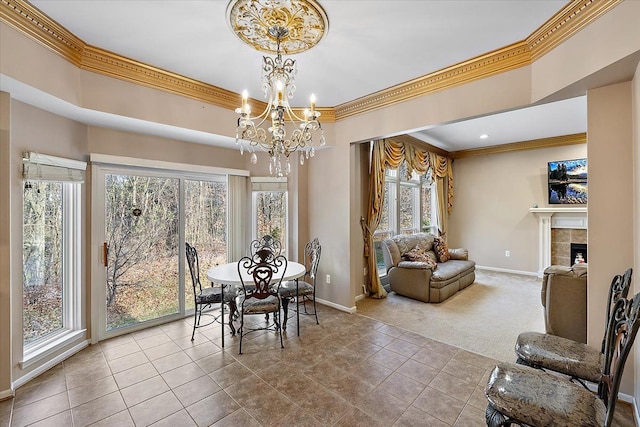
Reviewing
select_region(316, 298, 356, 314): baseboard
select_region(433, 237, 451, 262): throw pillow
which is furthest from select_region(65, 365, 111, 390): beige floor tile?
select_region(433, 237, 451, 262): throw pillow

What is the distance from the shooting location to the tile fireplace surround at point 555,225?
545 centimetres

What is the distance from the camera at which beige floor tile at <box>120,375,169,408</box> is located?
7.21 ft

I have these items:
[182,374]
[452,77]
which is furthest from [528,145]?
[182,374]


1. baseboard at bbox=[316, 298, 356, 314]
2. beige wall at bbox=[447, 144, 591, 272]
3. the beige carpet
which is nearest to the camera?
the beige carpet

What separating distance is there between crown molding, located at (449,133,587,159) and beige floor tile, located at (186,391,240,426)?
6971 millimetres

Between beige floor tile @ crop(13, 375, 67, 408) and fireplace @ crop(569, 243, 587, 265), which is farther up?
fireplace @ crop(569, 243, 587, 265)

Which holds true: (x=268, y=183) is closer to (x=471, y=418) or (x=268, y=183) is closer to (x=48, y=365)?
(x=48, y=365)

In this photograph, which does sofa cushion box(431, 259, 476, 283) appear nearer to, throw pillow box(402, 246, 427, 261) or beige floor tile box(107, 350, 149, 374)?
throw pillow box(402, 246, 427, 261)

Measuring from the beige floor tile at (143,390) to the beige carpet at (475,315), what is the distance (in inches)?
102

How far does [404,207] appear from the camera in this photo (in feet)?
20.1

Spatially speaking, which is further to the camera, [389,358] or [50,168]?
[389,358]

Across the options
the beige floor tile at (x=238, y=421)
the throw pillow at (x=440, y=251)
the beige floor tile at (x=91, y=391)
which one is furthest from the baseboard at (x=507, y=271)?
the beige floor tile at (x=91, y=391)

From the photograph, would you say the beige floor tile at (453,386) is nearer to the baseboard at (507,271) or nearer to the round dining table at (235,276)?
the round dining table at (235,276)

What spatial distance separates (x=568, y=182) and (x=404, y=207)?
3.22 meters
